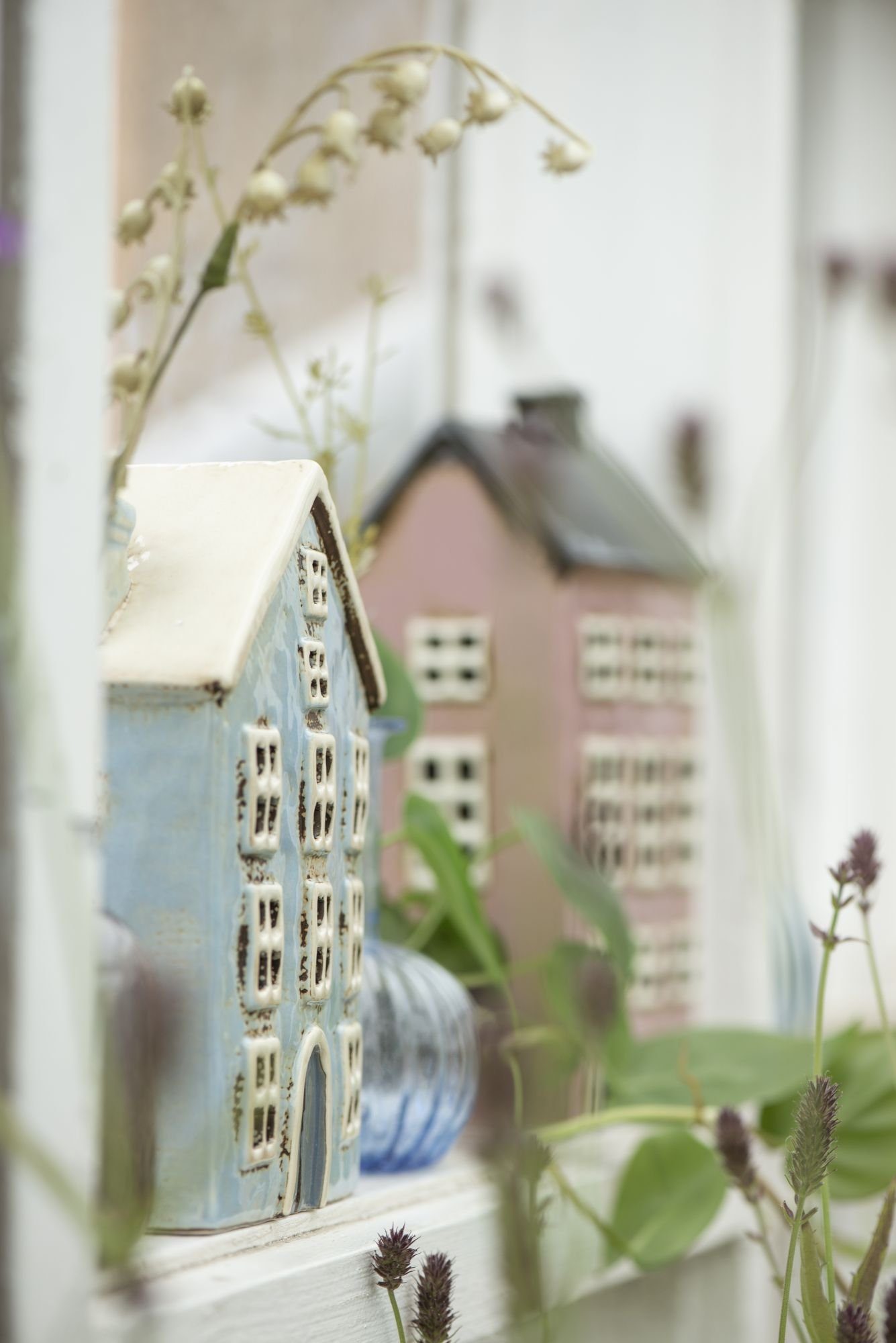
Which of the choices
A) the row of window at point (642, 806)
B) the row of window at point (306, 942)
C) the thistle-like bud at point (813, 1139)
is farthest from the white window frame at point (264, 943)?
the row of window at point (642, 806)

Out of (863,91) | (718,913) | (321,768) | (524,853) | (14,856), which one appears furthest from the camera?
(863,91)

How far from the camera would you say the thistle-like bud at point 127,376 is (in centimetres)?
33

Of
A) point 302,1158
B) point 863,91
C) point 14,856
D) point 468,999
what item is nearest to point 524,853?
point 468,999

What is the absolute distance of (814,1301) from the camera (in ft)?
0.93

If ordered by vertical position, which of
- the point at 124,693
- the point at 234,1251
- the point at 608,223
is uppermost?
the point at 608,223

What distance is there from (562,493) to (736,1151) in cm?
28

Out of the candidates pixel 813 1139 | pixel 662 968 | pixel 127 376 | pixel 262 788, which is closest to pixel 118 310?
pixel 127 376

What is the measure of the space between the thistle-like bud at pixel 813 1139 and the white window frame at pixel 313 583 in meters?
0.14

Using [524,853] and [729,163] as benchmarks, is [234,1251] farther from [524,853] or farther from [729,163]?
[729,163]

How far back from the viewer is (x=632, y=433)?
0.71 metres

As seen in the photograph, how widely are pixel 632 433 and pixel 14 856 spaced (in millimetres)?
534

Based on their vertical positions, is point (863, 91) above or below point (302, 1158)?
above

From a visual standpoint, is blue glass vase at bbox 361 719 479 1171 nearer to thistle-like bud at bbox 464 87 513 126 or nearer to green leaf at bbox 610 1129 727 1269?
green leaf at bbox 610 1129 727 1269

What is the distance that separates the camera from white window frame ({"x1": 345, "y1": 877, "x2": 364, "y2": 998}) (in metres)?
0.33
